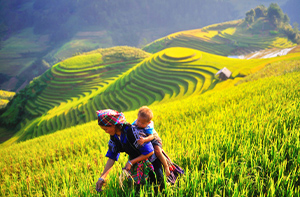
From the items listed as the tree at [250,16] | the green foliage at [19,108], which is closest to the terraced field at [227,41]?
the tree at [250,16]

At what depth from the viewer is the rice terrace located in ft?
5.88

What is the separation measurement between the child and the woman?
0.07 m

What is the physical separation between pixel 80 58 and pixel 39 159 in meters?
73.9

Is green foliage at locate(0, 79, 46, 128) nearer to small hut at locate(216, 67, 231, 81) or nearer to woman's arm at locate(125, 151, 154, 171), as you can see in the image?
small hut at locate(216, 67, 231, 81)

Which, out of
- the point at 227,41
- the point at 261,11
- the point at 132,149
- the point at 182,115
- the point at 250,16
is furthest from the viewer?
the point at 250,16

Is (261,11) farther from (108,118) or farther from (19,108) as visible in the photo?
(19,108)

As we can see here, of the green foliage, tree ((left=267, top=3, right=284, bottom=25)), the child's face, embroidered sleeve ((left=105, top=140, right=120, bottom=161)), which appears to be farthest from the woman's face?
tree ((left=267, top=3, right=284, bottom=25))

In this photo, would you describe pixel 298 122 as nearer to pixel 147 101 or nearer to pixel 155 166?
pixel 155 166

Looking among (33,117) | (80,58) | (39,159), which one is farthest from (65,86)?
(39,159)

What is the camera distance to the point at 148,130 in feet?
5.54

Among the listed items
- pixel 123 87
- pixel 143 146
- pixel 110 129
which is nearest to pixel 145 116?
pixel 143 146

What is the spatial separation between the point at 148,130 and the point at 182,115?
3.52 m

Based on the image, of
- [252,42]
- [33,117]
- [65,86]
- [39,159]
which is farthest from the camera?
[252,42]

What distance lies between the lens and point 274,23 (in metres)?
88.8
